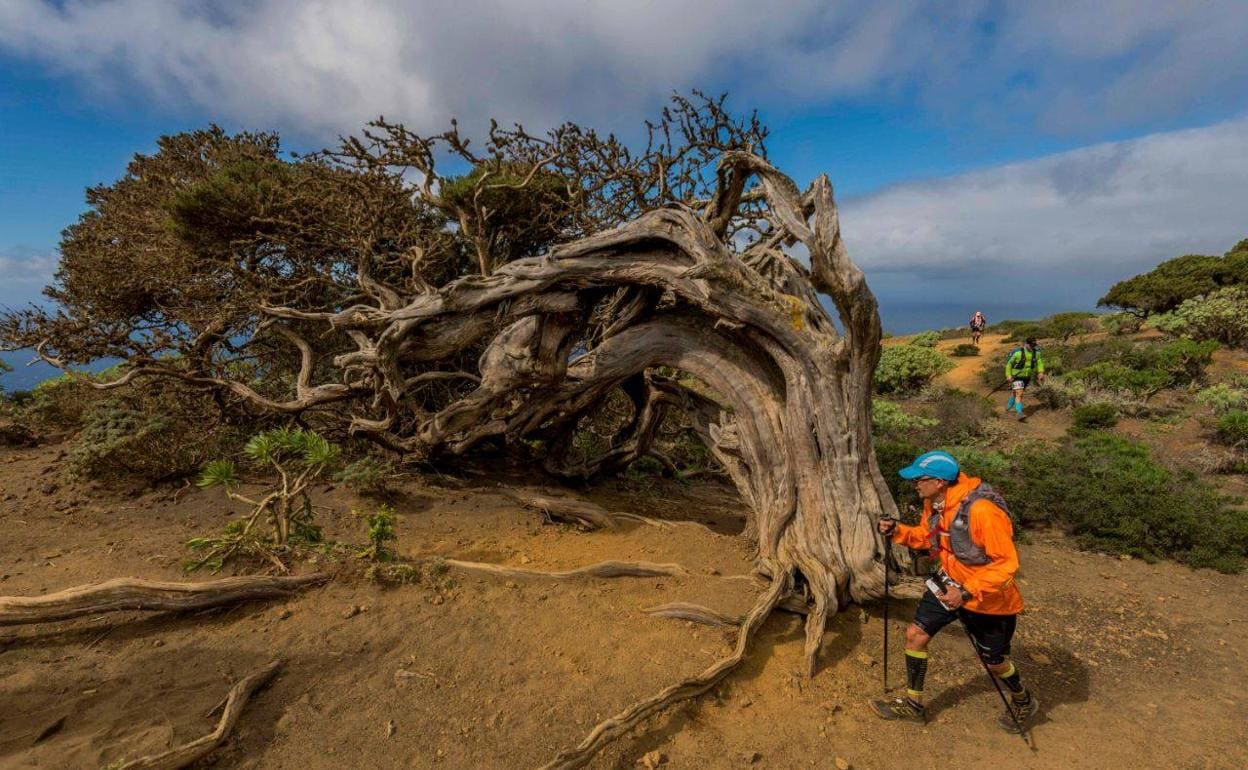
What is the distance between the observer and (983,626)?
3.65 meters

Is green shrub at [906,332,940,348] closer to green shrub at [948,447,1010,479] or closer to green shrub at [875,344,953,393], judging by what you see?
green shrub at [875,344,953,393]

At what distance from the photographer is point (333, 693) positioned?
3.43 m

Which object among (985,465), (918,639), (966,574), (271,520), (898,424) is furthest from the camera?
(898,424)

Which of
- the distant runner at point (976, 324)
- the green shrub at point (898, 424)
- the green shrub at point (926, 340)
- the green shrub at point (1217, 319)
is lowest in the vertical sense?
the green shrub at point (898, 424)

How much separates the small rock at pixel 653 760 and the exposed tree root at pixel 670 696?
0.18 metres

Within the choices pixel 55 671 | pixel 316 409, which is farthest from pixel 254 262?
pixel 55 671

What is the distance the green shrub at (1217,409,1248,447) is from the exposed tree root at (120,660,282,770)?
47.9 ft

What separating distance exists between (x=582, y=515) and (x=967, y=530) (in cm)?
429

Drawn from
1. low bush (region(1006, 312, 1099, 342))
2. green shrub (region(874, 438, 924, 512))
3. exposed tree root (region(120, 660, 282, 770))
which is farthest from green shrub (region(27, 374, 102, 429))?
low bush (region(1006, 312, 1099, 342))

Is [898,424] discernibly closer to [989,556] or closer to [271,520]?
[989,556]

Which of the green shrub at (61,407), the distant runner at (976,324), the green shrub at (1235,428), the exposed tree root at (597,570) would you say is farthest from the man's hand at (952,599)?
the distant runner at (976,324)

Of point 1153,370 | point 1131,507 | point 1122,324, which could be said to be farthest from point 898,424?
point 1122,324

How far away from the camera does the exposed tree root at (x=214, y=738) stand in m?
2.65

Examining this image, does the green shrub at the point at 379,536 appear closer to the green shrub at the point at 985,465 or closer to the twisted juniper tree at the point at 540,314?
the twisted juniper tree at the point at 540,314
